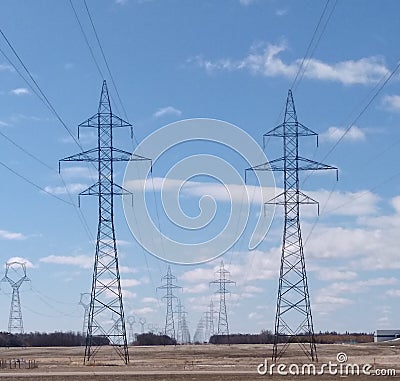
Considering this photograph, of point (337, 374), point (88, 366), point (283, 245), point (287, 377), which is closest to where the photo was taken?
point (287, 377)

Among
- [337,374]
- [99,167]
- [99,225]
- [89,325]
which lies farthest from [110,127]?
[337,374]

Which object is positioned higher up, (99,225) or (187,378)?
(99,225)

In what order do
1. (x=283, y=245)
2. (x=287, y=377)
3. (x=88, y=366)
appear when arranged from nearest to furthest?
(x=287, y=377) < (x=283, y=245) < (x=88, y=366)

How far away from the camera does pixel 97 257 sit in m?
75.1

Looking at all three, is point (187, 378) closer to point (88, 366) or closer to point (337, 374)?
point (337, 374)

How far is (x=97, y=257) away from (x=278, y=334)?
1722 centimetres

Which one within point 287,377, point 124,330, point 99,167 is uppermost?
point 99,167

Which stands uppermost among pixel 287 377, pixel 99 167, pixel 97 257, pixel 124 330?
pixel 99 167

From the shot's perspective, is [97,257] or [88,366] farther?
[88,366]

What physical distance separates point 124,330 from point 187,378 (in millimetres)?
20217


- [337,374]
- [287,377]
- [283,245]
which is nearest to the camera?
[287,377]

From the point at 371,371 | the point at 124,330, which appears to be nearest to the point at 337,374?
the point at 371,371

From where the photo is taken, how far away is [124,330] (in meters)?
77.4

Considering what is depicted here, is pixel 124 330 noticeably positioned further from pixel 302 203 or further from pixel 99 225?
pixel 302 203
